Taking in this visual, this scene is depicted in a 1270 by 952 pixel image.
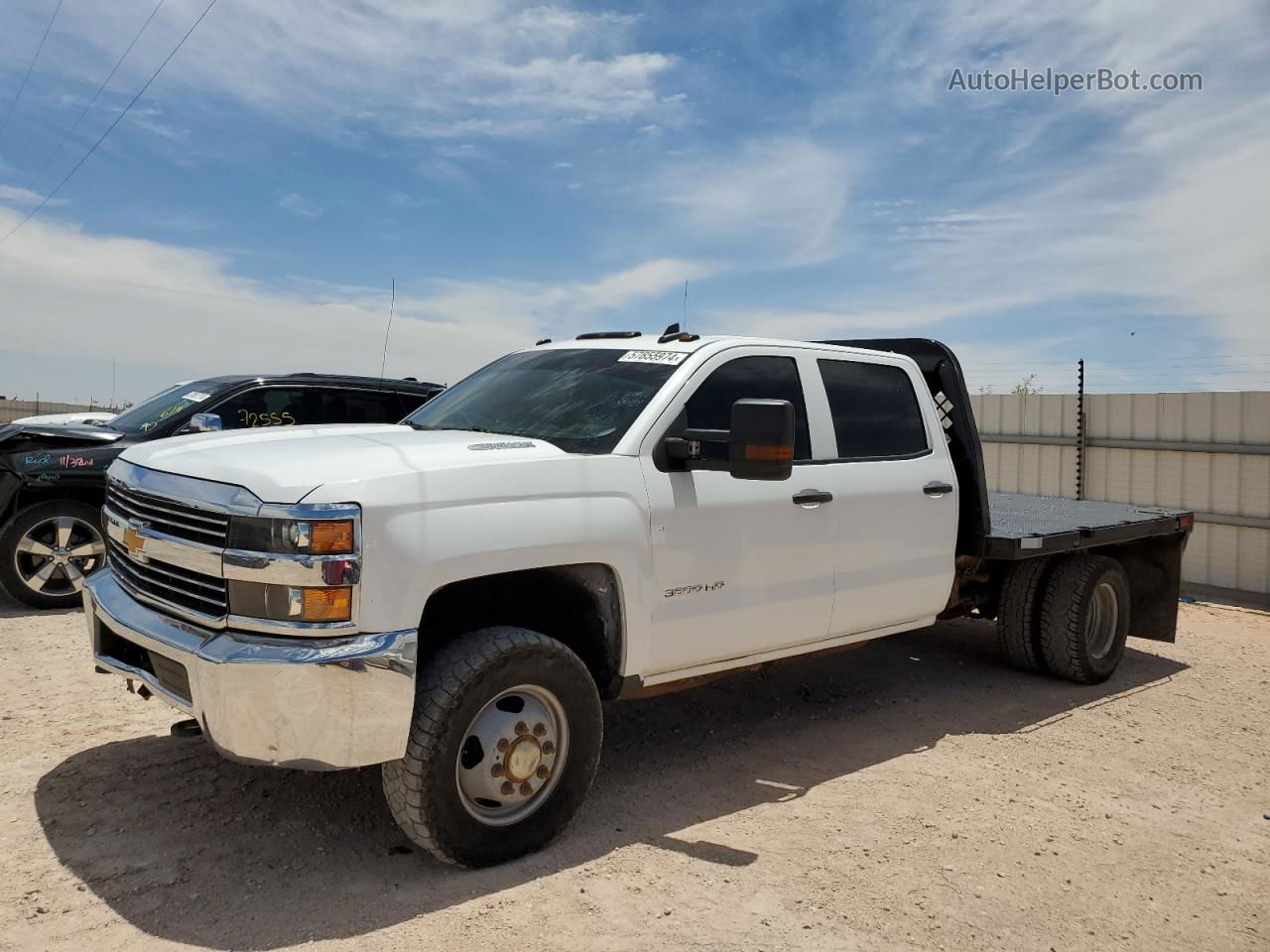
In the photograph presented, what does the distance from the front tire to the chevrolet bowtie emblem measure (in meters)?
1.19

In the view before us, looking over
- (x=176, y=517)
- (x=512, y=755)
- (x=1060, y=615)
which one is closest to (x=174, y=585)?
(x=176, y=517)

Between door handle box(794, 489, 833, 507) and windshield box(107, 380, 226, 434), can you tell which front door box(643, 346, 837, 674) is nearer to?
door handle box(794, 489, 833, 507)

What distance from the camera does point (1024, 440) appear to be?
39.0ft

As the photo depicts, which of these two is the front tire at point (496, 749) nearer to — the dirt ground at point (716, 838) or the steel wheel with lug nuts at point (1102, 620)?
the dirt ground at point (716, 838)

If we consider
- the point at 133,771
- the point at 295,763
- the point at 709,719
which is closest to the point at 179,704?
the point at 295,763

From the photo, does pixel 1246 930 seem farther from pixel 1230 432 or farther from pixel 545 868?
pixel 1230 432

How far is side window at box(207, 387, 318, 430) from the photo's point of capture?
26.7 feet

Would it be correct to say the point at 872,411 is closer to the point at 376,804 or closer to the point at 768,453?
the point at 768,453

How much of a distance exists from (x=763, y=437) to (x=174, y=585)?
2187 millimetres

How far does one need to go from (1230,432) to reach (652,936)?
9.03 m

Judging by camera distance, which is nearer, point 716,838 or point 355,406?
point 716,838

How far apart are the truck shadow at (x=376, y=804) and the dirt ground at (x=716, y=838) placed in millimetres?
15

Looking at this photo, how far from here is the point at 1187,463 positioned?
33.6 feet

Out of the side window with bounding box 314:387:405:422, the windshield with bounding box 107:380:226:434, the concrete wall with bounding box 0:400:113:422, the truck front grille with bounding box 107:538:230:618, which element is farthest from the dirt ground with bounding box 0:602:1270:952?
the concrete wall with bounding box 0:400:113:422
